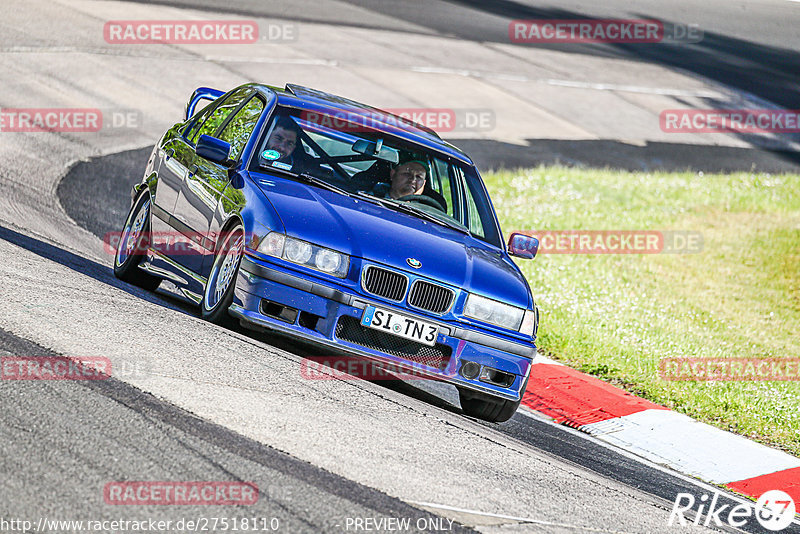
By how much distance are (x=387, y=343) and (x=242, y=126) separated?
2262mm

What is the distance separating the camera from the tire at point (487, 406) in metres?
7.35

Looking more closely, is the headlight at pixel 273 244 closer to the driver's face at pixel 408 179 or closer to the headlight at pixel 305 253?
the headlight at pixel 305 253

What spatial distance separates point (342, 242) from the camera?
22.4ft

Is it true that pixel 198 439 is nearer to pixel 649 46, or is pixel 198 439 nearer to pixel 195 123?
pixel 195 123

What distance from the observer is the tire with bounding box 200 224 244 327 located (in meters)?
6.95

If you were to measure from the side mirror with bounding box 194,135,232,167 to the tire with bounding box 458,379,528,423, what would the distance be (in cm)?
211

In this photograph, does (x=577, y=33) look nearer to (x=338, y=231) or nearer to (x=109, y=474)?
(x=338, y=231)

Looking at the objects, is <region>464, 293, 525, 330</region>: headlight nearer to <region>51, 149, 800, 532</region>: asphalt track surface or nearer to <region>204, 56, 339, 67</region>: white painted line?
<region>51, 149, 800, 532</region>: asphalt track surface

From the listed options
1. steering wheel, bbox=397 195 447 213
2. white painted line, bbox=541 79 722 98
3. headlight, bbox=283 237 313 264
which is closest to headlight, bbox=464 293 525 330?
headlight, bbox=283 237 313 264

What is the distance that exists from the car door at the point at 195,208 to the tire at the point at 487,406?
1867 mm

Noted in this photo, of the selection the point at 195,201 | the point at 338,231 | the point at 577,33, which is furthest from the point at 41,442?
the point at 577,33

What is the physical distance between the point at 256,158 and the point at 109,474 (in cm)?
362

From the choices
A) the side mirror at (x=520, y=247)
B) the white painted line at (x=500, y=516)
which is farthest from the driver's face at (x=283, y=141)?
the white painted line at (x=500, y=516)

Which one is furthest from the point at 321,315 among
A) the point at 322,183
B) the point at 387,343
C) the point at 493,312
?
the point at 322,183
